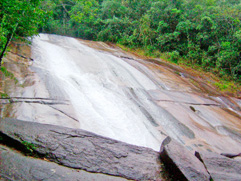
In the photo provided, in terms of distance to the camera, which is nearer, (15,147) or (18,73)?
(15,147)

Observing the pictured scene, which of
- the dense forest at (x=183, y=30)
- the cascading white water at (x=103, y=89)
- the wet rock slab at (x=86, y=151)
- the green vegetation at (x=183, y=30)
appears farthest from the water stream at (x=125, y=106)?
the green vegetation at (x=183, y=30)

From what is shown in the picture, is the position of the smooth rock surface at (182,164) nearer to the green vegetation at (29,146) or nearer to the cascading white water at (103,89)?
the cascading white water at (103,89)

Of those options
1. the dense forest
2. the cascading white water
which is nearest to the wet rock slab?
the cascading white water

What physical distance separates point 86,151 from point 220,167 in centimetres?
282

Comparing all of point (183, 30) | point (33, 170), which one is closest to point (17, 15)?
point (33, 170)

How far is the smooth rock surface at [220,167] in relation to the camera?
389 cm

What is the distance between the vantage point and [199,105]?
9.15 metres

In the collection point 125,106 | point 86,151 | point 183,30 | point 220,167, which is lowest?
point 125,106

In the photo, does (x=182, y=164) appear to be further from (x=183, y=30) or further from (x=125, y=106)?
(x=183, y=30)

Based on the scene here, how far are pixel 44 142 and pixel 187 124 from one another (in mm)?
5299

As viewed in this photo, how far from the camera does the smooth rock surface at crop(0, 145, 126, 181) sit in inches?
115

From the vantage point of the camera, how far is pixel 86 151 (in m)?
3.92

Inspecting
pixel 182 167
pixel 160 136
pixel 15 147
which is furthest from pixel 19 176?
pixel 160 136

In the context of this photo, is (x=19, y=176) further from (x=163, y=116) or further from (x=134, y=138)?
(x=163, y=116)
